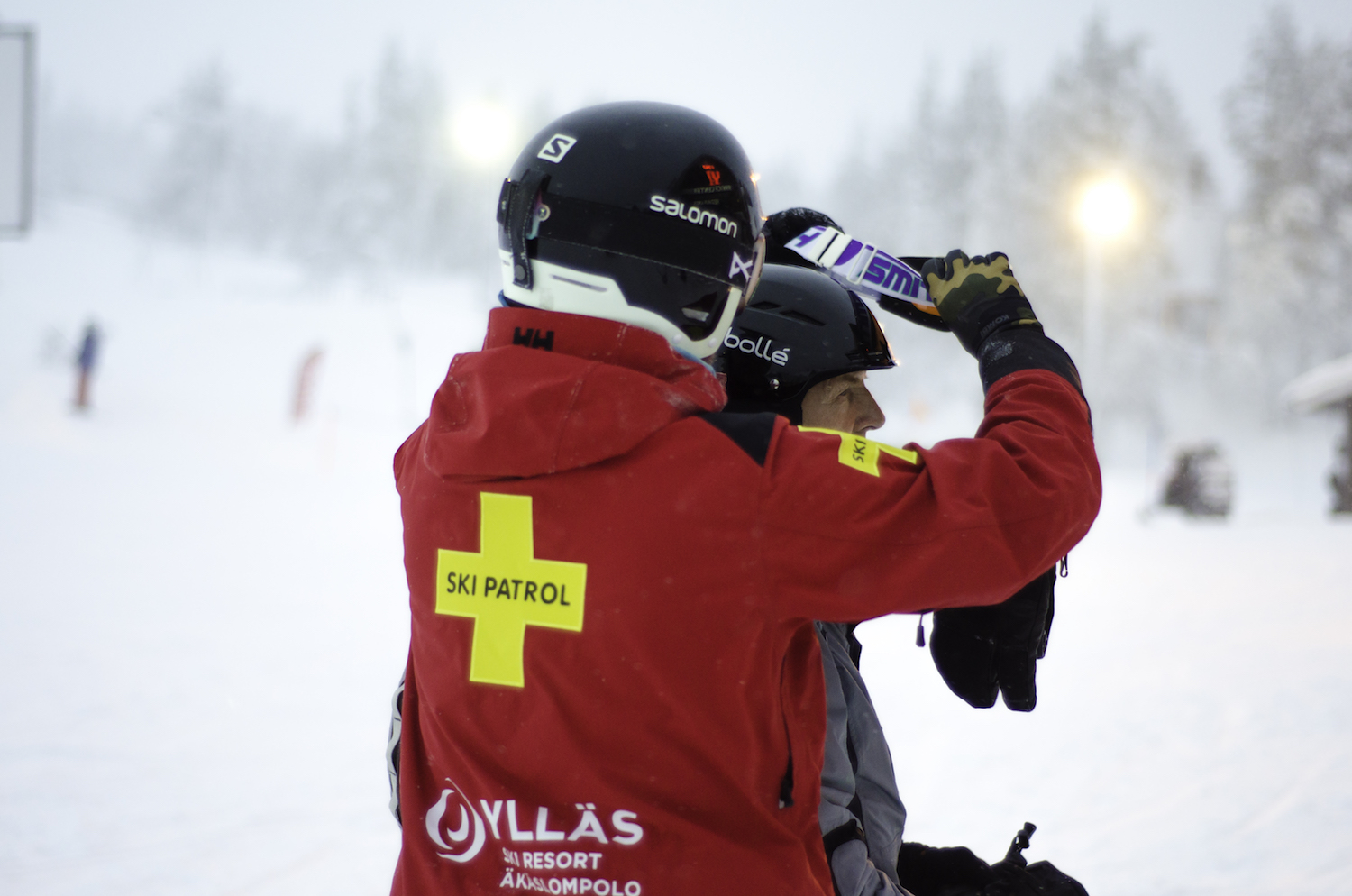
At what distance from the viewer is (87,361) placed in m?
20.7

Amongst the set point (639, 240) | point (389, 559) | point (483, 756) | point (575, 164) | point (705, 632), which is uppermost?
point (575, 164)

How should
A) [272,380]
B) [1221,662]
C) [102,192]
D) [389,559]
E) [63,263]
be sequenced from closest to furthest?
1. [1221,662]
2. [389,559]
3. [272,380]
4. [63,263]
5. [102,192]

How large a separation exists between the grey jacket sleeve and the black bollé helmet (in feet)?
1.99

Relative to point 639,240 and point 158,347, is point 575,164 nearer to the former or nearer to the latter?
point 639,240

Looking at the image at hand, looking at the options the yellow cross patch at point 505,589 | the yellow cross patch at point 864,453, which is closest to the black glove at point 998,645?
the yellow cross patch at point 864,453

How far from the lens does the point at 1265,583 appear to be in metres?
10.6

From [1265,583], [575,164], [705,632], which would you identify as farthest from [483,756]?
[1265,583]

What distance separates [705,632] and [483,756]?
37 centimetres

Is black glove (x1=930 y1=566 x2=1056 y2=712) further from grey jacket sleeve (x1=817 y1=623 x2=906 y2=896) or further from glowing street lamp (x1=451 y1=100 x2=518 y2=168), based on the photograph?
glowing street lamp (x1=451 y1=100 x2=518 y2=168)

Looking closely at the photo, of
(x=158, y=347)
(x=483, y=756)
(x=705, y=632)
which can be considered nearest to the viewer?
(x=705, y=632)

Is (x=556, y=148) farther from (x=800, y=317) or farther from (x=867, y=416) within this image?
(x=867, y=416)

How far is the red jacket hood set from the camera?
3.98ft

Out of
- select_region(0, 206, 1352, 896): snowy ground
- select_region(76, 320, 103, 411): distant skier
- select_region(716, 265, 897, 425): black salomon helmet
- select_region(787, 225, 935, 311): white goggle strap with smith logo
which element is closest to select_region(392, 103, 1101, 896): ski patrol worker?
select_region(787, 225, 935, 311): white goggle strap with smith logo

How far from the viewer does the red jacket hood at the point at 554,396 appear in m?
1.21
